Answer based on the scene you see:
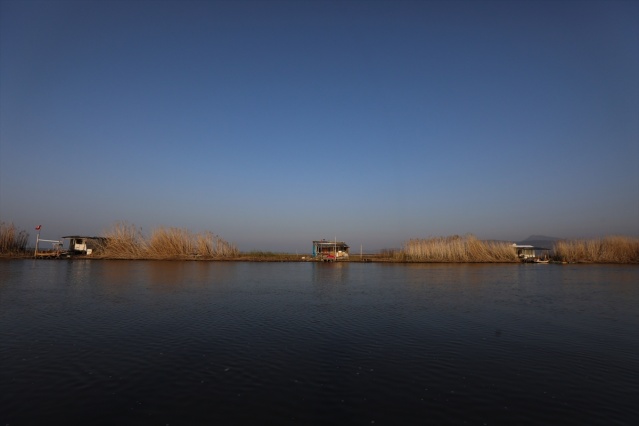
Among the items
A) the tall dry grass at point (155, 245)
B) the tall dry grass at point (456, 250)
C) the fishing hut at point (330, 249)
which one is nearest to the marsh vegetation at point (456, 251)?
the tall dry grass at point (456, 250)

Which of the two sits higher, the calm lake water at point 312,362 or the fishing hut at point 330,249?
the fishing hut at point 330,249

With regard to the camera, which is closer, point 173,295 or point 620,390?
point 620,390

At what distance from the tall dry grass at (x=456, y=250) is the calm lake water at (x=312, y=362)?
4030cm

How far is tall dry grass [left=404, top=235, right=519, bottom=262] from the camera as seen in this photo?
191ft

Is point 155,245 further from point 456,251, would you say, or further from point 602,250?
point 602,250

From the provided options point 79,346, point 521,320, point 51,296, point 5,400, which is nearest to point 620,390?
point 521,320

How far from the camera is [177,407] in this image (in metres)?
6.74

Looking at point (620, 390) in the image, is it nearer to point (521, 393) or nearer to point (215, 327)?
point (521, 393)

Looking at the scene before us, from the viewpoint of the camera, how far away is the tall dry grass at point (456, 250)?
58078mm

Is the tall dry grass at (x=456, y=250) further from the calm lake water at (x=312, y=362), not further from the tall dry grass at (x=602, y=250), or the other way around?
the calm lake water at (x=312, y=362)

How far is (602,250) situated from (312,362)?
68.3 meters

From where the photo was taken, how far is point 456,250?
58156 millimetres

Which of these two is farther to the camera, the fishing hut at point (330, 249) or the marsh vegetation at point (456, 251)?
the fishing hut at point (330, 249)

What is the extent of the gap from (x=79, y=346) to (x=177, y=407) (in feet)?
17.0
